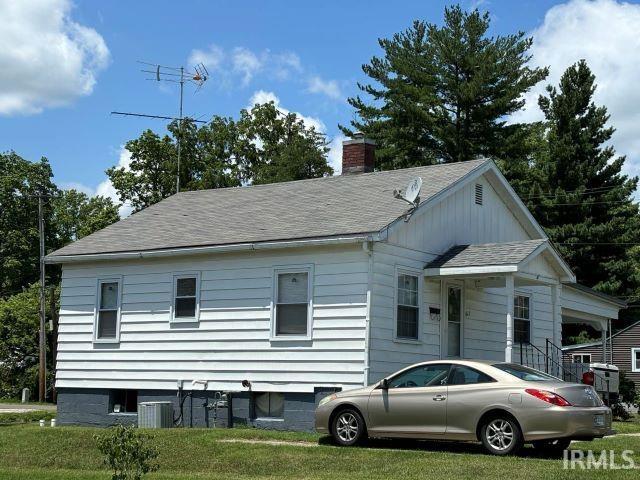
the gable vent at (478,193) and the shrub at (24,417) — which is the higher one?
the gable vent at (478,193)

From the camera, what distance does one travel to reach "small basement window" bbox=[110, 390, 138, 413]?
22.6m

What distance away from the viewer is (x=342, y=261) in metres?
19.1

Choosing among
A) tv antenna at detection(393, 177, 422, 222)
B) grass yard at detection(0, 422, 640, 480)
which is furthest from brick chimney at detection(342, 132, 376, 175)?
grass yard at detection(0, 422, 640, 480)

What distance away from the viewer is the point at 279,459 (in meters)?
14.9

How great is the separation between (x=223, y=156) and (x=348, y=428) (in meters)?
40.1

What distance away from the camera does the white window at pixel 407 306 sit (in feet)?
64.5

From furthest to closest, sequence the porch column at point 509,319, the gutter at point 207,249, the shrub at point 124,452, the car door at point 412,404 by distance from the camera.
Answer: the porch column at point 509,319 → the gutter at point 207,249 → the car door at point 412,404 → the shrub at point 124,452

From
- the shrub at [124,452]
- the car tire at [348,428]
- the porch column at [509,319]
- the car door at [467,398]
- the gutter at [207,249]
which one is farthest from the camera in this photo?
the porch column at [509,319]

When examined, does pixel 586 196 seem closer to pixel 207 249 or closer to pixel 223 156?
pixel 223 156

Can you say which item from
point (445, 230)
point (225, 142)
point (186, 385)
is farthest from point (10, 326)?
point (445, 230)

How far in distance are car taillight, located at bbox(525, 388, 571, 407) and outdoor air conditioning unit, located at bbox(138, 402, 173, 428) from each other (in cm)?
959

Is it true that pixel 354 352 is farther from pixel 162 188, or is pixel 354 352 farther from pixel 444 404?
pixel 162 188

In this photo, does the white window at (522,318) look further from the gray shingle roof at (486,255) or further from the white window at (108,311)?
the white window at (108,311)

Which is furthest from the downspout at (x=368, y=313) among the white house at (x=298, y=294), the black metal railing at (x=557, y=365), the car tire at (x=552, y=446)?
the black metal railing at (x=557, y=365)
